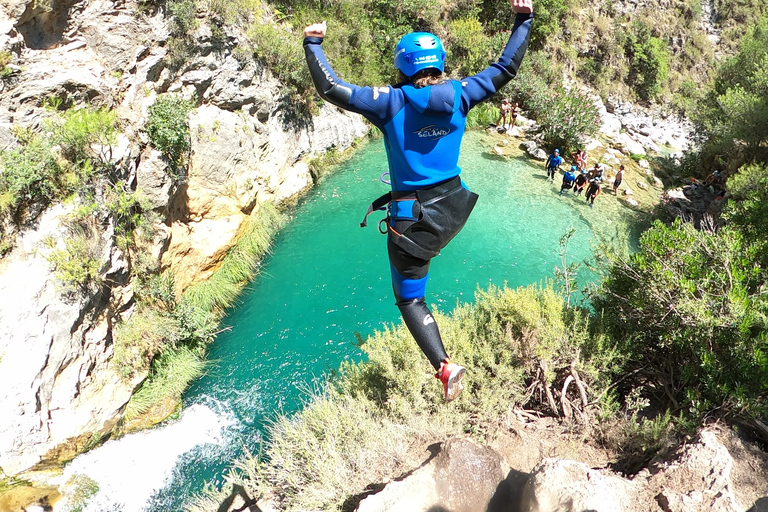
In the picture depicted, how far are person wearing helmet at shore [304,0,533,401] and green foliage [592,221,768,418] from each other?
2705 mm

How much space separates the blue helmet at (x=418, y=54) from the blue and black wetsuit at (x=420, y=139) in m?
0.10

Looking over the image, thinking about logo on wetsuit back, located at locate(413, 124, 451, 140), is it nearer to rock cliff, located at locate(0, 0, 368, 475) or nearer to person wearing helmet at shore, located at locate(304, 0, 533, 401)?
person wearing helmet at shore, located at locate(304, 0, 533, 401)

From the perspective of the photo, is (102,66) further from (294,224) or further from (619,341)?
(619,341)

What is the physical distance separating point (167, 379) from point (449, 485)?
17.8 feet

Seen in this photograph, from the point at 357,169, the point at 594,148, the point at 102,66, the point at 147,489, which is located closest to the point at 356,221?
the point at 357,169

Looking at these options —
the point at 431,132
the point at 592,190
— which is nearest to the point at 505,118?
the point at 592,190

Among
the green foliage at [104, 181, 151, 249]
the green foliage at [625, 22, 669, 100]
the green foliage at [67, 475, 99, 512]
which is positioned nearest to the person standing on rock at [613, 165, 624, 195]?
the green foliage at [104, 181, 151, 249]

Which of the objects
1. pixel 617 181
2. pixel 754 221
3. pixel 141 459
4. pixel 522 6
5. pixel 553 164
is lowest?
pixel 141 459

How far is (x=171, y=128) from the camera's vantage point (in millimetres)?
7715

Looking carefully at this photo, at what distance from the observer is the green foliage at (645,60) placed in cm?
2323

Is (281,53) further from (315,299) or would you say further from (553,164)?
(553,164)

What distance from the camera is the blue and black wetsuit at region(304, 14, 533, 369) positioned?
215 centimetres

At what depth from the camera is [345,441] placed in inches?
171

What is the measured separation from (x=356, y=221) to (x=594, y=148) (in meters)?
11.2
